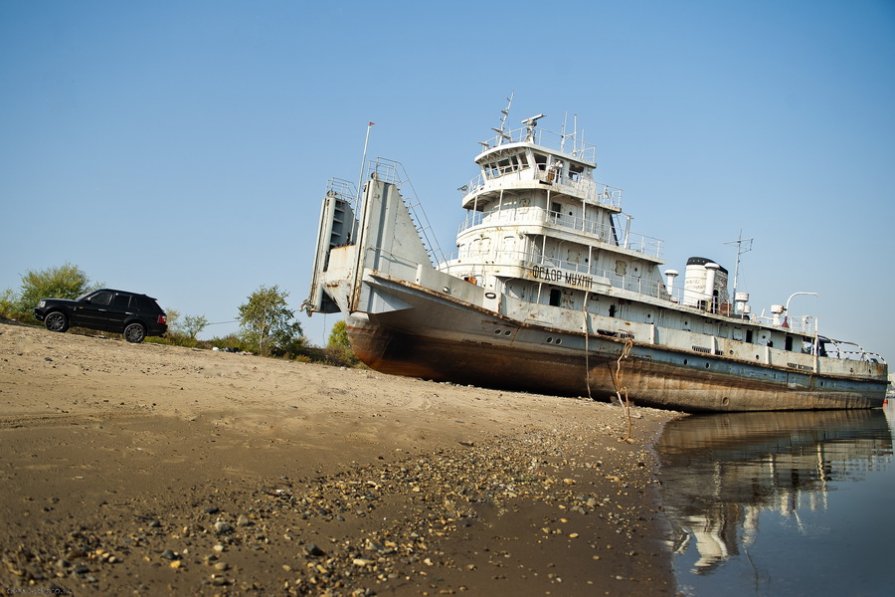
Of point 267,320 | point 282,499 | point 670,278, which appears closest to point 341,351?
point 267,320

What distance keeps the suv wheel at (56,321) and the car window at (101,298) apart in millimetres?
825

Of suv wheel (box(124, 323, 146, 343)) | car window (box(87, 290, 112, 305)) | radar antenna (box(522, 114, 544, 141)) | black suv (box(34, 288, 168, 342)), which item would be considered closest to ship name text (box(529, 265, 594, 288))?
radar antenna (box(522, 114, 544, 141))

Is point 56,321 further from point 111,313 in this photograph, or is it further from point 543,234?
point 543,234

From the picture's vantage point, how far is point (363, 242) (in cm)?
1741

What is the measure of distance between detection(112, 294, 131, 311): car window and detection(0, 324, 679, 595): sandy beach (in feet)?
22.9

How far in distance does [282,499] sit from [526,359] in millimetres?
15938

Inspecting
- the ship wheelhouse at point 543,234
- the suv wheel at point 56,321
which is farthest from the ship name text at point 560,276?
the suv wheel at point 56,321

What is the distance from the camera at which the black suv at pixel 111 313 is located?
1536 cm

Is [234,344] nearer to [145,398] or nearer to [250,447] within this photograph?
[145,398]

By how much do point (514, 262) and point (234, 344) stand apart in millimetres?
11813

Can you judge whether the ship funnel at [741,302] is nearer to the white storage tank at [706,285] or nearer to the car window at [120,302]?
the white storage tank at [706,285]

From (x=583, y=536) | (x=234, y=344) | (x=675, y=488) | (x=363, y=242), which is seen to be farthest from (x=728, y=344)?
(x=583, y=536)

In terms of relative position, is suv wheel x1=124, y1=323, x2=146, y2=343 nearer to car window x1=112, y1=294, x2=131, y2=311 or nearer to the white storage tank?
car window x1=112, y1=294, x2=131, y2=311

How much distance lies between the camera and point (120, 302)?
52.8 ft
